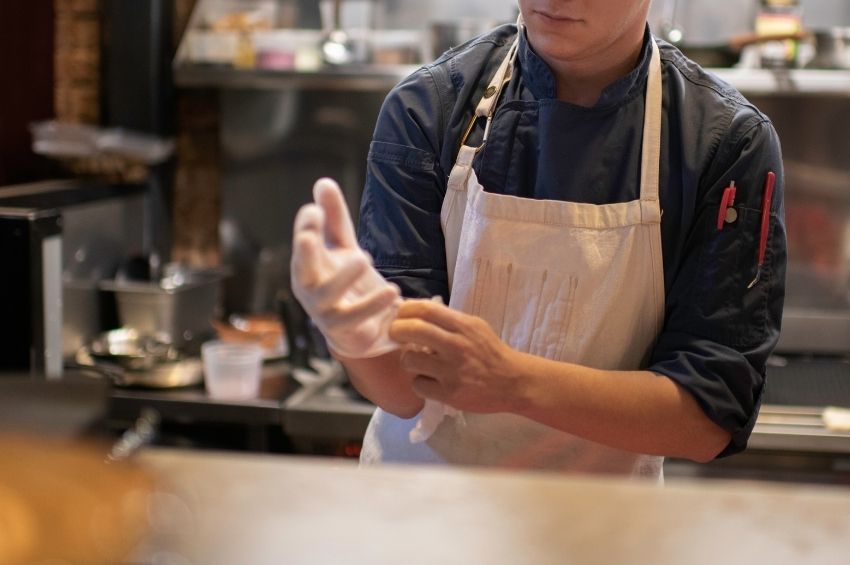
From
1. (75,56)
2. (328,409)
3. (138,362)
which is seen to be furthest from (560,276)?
(75,56)

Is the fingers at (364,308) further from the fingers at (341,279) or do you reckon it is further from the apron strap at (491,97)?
the apron strap at (491,97)

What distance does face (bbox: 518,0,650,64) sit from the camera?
1.31 metres

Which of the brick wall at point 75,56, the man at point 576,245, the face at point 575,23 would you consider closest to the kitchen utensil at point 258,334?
the brick wall at point 75,56

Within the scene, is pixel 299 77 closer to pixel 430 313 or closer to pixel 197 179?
pixel 197 179

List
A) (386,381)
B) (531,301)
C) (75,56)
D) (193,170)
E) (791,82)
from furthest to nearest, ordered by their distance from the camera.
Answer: (193,170) → (75,56) → (791,82) → (531,301) → (386,381)

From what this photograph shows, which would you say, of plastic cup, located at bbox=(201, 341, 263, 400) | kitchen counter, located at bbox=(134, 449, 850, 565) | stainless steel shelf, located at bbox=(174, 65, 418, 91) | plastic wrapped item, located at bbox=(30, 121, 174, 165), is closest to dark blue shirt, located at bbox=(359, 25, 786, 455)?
kitchen counter, located at bbox=(134, 449, 850, 565)

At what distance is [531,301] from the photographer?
1519 millimetres

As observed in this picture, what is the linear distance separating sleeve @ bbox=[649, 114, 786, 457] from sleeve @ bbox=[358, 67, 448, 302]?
0.35m

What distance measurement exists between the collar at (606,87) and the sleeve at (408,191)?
0.43ft

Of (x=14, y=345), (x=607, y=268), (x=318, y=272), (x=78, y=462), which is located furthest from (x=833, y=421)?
(x=78, y=462)

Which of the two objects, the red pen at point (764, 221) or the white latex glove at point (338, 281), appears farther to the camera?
the red pen at point (764, 221)

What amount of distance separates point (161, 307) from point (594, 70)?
1765 mm

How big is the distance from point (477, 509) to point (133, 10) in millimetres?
2801

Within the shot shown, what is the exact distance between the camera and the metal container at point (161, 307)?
290 cm
